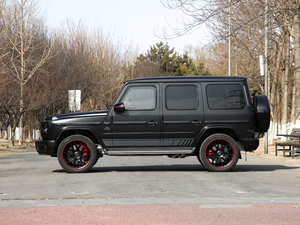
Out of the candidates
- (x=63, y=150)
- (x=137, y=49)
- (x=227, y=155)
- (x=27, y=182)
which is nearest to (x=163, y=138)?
(x=227, y=155)

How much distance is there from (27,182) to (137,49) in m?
45.8

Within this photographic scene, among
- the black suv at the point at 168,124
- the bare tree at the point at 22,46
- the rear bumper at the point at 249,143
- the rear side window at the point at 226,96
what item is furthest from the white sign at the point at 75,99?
the rear bumper at the point at 249,143

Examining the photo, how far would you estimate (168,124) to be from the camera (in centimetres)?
1052

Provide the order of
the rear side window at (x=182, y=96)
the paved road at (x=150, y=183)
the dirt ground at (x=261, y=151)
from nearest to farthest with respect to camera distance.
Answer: the paved road at (x=150, y=183) < the rear side window at (x=182, y=96) < the dirt ground at (x=261, y=151)

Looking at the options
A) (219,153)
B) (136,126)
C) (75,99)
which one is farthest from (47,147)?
(75,99)

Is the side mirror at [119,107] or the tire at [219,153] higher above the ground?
the side mirror at [119,107]

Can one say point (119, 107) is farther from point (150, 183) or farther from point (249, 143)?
point (249, 143)

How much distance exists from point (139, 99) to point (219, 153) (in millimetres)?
2365

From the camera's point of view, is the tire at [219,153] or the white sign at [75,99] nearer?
the tire at [219,153]

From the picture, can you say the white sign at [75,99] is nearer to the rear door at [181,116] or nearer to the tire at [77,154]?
the tire at [77,154]

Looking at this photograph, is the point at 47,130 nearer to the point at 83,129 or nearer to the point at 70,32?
the point at 83,129

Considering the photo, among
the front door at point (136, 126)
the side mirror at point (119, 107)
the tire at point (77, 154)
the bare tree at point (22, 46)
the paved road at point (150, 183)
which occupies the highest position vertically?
the bare tree at point (22, 46)

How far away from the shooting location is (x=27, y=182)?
9055 mm

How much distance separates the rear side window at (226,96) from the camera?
418 inches
